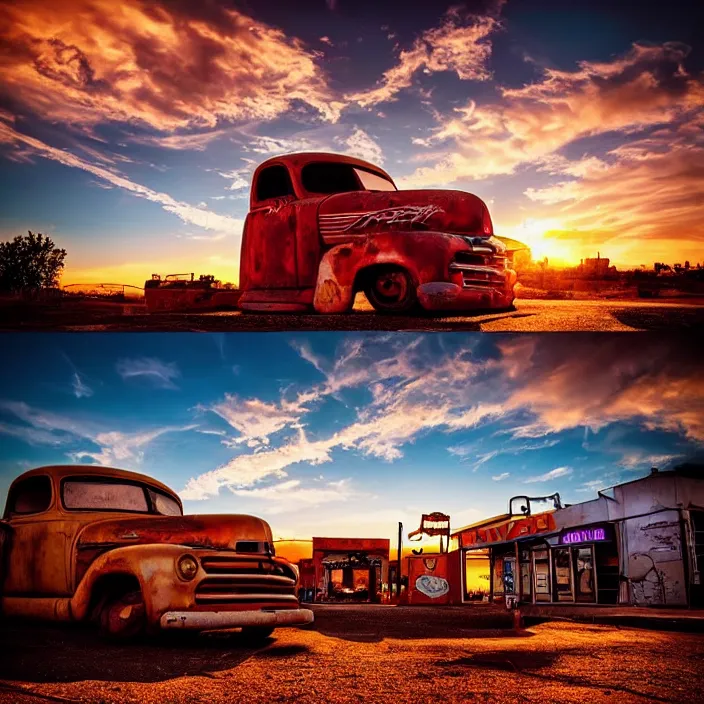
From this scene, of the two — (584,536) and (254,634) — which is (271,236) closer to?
(254,634)

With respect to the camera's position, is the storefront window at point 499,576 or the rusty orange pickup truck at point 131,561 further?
the storefront window at point 499,576

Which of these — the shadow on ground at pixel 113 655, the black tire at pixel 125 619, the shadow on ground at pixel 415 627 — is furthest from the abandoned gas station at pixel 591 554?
the black tire at pixel 125 619

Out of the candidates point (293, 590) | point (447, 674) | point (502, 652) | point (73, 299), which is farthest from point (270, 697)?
point (73, 299)

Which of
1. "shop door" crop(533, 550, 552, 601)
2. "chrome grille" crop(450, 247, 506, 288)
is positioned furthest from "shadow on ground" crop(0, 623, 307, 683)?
"shop door" crop(533, 550, 552, 601)

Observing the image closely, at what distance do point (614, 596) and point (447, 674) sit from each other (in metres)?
6.51

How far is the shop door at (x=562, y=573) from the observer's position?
998 centimetres

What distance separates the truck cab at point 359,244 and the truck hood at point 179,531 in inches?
48.2

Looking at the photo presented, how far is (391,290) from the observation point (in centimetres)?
400

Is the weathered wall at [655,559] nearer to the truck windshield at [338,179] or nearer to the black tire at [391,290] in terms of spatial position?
the black tire at [391,290]

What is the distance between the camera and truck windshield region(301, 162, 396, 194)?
427 centimetres

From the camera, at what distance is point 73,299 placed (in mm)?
4625

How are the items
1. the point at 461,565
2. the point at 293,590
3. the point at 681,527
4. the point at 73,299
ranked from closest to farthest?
the point at 293,590
the point at 73,299
the point at 681,527
the point at 461,565

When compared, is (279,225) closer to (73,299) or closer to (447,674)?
(73,299)

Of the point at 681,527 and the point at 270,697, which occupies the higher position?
the point at 681,527
